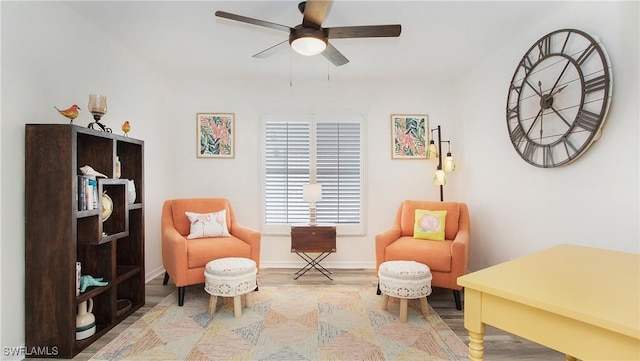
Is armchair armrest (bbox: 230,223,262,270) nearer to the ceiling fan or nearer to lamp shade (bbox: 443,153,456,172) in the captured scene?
the ceiling fan

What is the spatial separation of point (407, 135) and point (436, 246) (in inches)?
66.6

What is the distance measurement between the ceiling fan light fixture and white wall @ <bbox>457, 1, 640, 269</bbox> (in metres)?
1.84

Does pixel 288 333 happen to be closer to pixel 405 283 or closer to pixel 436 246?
pixel 405 283

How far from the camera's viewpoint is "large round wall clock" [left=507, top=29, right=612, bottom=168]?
1.97 m

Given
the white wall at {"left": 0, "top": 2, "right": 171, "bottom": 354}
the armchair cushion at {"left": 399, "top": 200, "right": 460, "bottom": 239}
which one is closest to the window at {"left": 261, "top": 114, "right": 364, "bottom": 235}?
the armchair cushion at {"left": 399, "top": 200, "right": 460, "bottom": 239}

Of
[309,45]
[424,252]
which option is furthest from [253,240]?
[309,45]

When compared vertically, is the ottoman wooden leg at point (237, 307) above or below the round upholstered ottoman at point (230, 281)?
below

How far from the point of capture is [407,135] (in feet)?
13.1

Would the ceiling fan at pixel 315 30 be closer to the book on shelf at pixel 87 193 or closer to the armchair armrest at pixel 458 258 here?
the book on shelf at pixel 87 193

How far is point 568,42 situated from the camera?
2180 millimetres

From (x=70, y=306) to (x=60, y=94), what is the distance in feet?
5.01

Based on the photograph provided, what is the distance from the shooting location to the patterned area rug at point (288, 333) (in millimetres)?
1979

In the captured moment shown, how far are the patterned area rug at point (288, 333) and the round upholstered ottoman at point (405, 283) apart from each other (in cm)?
17

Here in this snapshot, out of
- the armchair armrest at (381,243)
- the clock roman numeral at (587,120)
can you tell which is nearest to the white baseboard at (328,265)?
the armchair armrest at (381,243)
